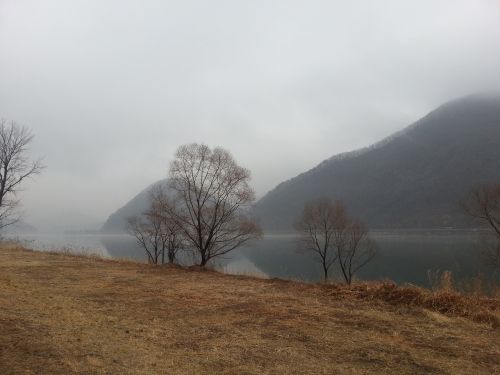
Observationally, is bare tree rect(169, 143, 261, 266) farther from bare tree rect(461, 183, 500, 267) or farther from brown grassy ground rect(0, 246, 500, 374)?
bare tree rect(461, 183, 500, 267)

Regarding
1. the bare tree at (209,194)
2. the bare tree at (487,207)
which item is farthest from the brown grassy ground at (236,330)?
the bare tree at (487,207)

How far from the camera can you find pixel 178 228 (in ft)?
86.4

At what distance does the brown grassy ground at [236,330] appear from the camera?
5.71m

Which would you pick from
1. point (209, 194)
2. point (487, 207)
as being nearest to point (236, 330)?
point (209, 194)

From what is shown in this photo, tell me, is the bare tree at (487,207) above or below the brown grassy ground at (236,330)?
above

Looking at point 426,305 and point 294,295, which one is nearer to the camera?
point 426,305

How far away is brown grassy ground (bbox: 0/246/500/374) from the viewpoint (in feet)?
18.7

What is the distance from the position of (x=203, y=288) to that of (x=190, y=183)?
537 inches

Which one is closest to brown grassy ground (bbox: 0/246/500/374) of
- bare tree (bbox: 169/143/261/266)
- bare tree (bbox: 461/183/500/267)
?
bare tree (bbox: 169/143/261/266)

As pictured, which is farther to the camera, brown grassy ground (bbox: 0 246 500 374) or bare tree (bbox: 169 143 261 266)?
bare tree (bbox: 169 143 261 266)

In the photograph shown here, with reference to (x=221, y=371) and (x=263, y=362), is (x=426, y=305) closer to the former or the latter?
(x=263, y=362)

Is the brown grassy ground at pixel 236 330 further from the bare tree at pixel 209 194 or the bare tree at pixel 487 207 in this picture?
the bare tree at pixel 487 207

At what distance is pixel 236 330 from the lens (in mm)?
7488

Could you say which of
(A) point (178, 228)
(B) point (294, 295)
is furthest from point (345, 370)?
(A) point (178, 228)
